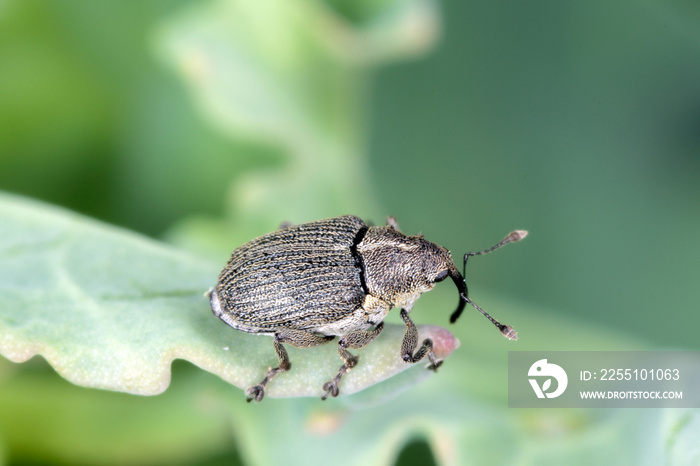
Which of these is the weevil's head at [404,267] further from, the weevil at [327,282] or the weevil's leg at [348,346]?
the weevil's leg at [348,346]

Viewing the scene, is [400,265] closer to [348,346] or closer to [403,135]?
[348,346]

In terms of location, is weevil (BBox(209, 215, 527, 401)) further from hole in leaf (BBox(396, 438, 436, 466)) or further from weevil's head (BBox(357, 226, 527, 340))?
hole in leaf (BBox(396, 438, 436, 466))

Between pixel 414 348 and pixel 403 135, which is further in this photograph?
pixel 403 135

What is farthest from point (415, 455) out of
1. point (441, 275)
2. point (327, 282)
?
point (327, 282)

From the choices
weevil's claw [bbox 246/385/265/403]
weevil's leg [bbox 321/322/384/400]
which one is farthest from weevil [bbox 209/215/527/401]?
weevil's claw [bbox 246/385/265/403]

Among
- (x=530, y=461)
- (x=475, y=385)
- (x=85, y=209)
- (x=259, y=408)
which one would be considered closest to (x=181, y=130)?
(x=85, y=209)

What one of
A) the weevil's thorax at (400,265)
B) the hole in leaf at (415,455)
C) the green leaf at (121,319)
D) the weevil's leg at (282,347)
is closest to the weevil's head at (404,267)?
the weevil's thorax at (400,265)
